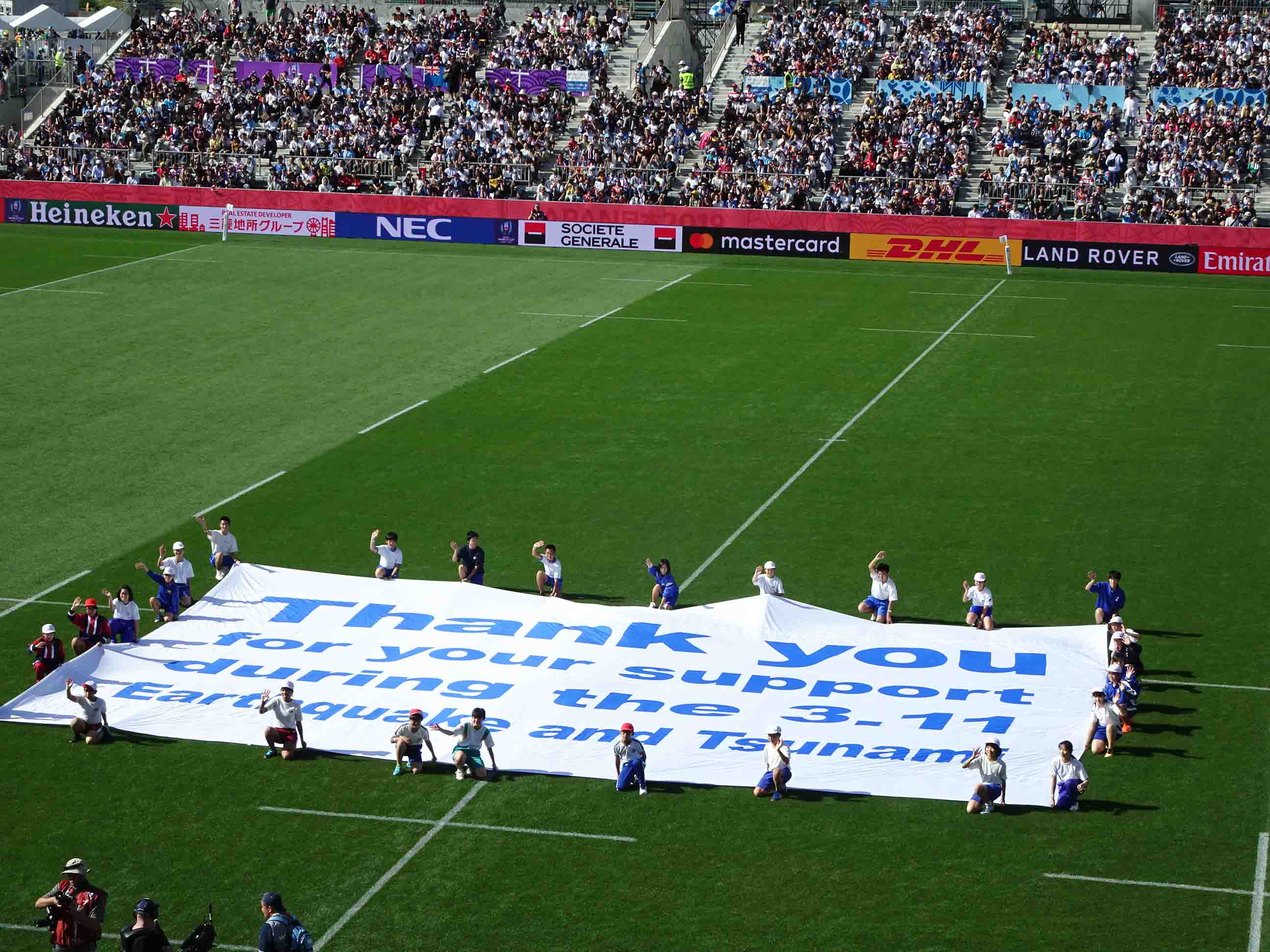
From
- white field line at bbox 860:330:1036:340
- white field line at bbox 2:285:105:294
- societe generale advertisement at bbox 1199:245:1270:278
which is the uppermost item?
societe generale advertisement at bbox 1199:245:1270:278

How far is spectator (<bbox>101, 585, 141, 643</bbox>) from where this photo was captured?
2498 centimetres

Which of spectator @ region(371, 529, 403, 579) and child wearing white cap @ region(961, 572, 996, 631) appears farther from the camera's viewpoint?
spectator @ region(371, 529, 403, 579)

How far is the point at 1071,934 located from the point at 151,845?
1049 centimetres

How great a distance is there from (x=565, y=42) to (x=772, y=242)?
23.8m

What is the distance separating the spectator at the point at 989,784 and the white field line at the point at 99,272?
142ft

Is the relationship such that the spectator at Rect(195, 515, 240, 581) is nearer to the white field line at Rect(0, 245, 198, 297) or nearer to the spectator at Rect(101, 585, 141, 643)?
the spectator at Rect(101, 585, 141, 643)

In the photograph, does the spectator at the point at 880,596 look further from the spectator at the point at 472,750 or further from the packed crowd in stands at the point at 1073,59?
the packed crowd in stands at the point at 1073,59

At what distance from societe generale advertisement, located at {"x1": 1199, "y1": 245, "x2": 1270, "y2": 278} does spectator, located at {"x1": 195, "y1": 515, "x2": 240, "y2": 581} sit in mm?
42993

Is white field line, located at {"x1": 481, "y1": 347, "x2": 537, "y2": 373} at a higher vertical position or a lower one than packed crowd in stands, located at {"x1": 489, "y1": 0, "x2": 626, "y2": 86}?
lower

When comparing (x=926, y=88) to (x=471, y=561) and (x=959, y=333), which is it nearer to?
(x=959, y=333)

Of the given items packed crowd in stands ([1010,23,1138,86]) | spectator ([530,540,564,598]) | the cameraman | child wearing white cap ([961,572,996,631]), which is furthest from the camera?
packed crowd in stands ([1010,23,1138,86])

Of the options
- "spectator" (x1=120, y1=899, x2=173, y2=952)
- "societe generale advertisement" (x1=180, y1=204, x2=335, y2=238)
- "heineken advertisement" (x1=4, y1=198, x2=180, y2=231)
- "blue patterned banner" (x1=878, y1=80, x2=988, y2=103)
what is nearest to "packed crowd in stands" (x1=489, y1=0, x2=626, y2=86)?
"blue patterned banner" (x1=878, y1=80, x2=988, y2=103)

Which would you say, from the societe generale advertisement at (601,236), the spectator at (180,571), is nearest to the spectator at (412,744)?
the spectator at (180,571)

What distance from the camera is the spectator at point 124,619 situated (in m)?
25.0
